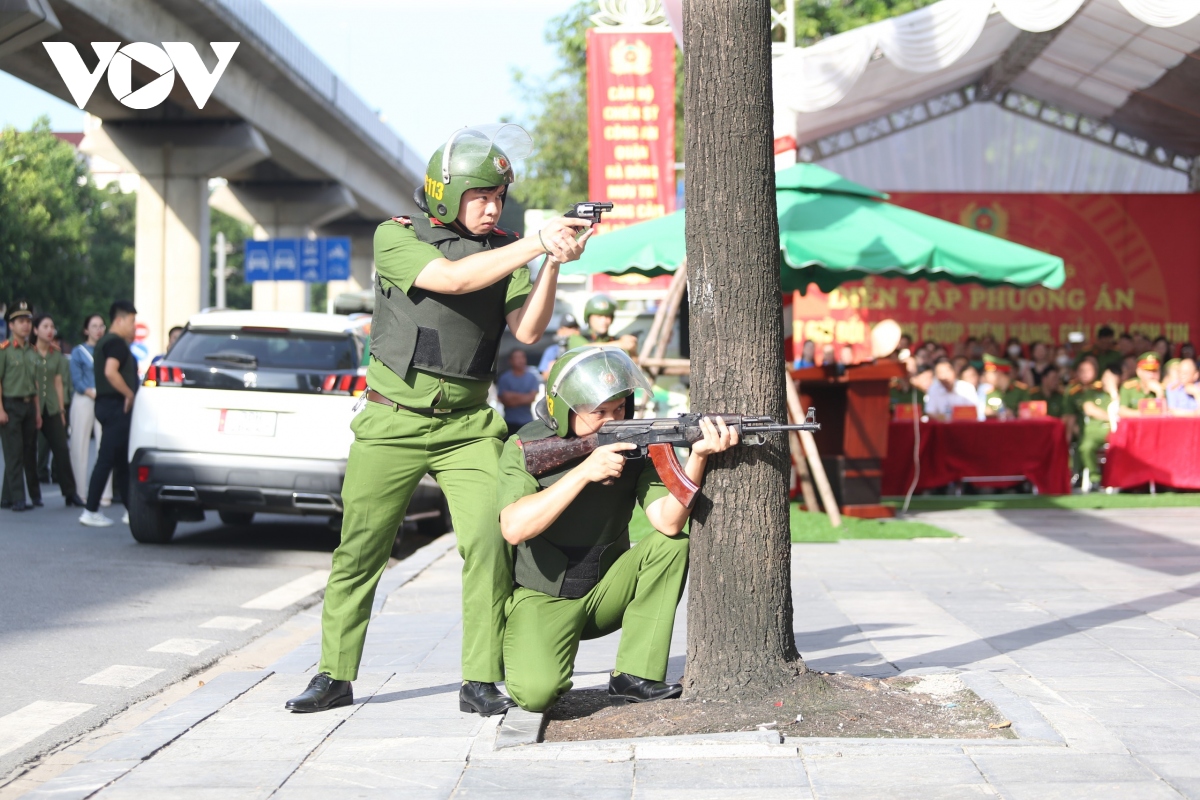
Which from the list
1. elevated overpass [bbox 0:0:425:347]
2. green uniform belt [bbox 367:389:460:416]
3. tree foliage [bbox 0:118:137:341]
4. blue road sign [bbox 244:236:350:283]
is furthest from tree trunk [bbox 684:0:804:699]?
tree foliage [bbox 0:118:137:341]

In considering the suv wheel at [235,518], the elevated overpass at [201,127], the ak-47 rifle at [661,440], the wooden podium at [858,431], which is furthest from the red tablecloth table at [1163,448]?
the elevated overpass at [201,127]

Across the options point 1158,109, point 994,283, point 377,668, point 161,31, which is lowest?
point 377,668

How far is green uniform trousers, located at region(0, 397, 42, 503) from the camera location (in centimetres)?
1226

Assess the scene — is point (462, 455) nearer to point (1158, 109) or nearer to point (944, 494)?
point (944, 494)

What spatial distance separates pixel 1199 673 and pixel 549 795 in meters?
2.86

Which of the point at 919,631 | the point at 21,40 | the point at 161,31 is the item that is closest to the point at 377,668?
the point at 919,631

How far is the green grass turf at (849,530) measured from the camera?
10219 mm

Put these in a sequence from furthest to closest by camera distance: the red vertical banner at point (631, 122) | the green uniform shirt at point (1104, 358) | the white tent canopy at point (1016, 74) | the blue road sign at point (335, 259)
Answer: the blue road sign at point (335, 259)
the red vertical banner at point (631, 122)
the green uniform shirt at point (1104, 358)
the white tent canopy at point (1016, 74)

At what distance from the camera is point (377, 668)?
18.5 ft

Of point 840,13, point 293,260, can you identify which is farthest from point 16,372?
point 293,260

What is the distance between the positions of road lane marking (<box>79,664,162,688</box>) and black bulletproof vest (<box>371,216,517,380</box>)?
1.99 meters

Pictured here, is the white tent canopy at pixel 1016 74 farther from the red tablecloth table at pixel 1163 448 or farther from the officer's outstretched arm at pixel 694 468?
the officer's outstretched arm at pixel 694 468

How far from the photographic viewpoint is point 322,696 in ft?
15.7

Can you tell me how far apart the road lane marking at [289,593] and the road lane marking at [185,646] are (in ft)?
3.18
